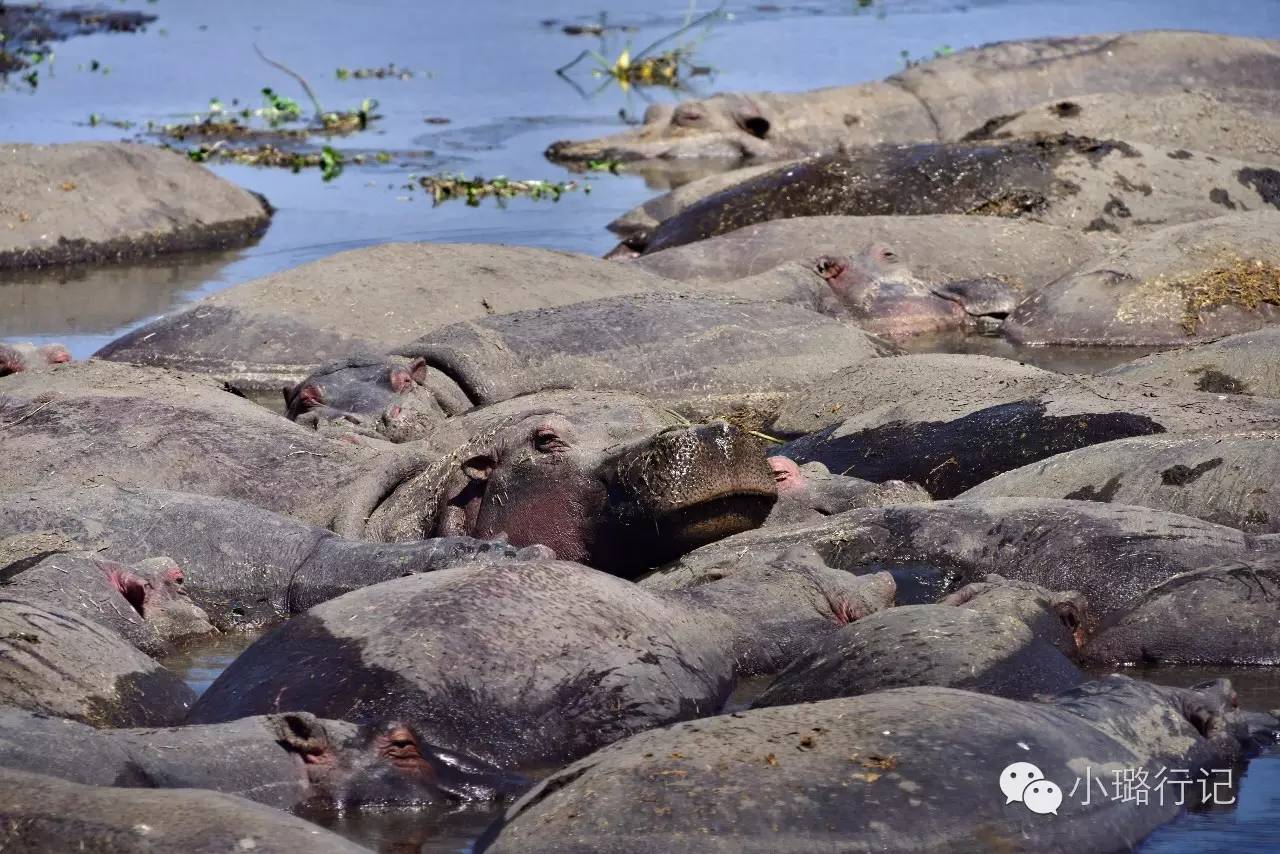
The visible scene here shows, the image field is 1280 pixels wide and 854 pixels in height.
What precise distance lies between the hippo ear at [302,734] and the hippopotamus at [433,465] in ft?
A: 6.26

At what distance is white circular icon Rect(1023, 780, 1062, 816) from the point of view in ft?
16.2

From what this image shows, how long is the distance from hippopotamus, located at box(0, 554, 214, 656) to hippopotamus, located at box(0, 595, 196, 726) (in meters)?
0.19

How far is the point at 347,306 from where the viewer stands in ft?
39.3

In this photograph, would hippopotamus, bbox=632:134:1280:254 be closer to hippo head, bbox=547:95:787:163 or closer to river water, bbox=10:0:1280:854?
river water, bbox=10:0:1280:854

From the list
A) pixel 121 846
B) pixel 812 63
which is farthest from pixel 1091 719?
pixel 812 63

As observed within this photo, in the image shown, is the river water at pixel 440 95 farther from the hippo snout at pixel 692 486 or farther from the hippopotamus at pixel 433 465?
the hippo snout at pixel 692 486

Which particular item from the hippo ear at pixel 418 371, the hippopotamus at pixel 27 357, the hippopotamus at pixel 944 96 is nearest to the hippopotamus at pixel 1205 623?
the hippo ear at pixel 418 371

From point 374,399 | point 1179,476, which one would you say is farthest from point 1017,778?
point 374,399

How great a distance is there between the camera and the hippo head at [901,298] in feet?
43.1

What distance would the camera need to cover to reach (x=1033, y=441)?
8.50 metres

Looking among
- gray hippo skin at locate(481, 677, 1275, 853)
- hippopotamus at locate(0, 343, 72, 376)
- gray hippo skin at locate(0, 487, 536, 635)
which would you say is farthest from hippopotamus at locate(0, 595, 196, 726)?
hippopotamus at locate(0, 343, 72, 376)

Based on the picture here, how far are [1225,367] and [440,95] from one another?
59.8ft

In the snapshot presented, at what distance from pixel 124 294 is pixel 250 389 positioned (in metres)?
3.65

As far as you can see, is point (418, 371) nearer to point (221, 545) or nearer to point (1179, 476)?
point (221, 545)
